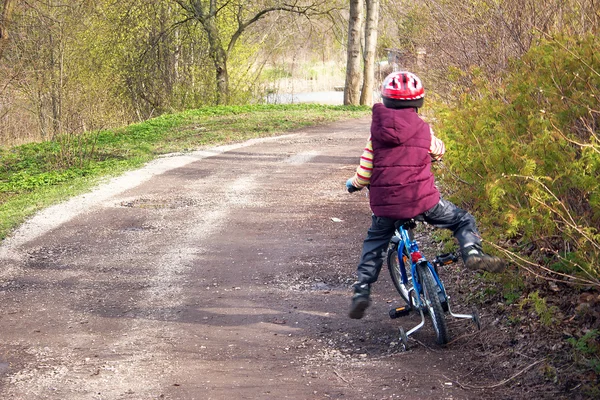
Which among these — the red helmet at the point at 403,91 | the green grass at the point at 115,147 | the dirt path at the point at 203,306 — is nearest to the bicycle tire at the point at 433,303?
the dirt path at the point at 203,306

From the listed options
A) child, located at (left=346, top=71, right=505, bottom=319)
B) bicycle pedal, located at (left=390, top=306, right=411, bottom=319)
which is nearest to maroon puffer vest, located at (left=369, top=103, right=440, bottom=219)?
child, located at (left=346, top=71, right=505, bottom=319)

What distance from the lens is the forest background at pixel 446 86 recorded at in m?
5.05

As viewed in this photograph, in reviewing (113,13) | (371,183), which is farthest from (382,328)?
(113,13)

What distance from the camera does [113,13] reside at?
28281mm

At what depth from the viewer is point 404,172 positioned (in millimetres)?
5285

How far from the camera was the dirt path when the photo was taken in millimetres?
5059

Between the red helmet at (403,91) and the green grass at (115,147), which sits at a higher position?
the red helmet at (403,91)

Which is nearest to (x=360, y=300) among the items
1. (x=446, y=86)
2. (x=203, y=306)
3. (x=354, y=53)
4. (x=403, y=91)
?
(x=403, y=91)

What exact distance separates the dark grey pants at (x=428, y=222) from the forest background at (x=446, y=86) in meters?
0.20

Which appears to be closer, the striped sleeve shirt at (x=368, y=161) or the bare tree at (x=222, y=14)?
the striped sleeve shirt at (x=368, y=161)

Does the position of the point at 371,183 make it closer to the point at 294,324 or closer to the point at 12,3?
the point at 294,324

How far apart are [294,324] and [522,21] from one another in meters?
5.05

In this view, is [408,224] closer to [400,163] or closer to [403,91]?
[400,163]

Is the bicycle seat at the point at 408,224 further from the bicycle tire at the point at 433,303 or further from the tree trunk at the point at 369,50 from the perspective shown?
the tree trunk at the point at 369,50
